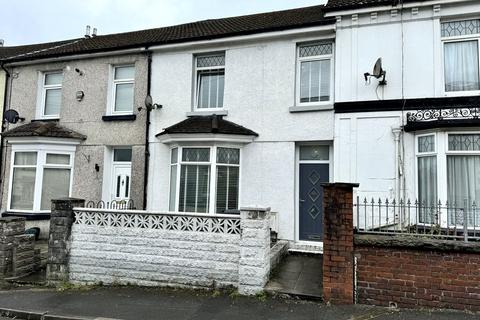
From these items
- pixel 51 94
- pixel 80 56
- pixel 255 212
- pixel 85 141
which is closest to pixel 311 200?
pixel 255 212

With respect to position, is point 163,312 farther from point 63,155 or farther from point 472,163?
point 63,155

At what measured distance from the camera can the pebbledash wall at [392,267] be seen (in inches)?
197

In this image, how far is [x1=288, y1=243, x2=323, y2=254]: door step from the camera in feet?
26.8

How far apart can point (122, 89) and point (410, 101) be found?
7999 millimetres

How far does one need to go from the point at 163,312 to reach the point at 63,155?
23.8 feet

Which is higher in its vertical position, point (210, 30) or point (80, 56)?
point (210, 30)

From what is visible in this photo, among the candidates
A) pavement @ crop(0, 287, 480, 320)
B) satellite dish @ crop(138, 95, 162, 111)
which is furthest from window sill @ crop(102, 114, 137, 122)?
pavement @ crop(0, 287, 480, 320)

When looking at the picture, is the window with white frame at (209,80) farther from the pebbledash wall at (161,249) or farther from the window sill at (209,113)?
the pebbledash wall at (161,249)

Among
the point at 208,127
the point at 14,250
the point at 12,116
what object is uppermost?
the point at 12,116

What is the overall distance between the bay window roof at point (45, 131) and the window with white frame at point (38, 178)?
539 mm

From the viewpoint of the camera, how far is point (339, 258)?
539cm

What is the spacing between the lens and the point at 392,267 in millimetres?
5246

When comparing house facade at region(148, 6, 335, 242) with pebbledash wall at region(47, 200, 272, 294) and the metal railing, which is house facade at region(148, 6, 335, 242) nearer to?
the metal railing

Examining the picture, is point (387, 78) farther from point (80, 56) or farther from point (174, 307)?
point (80, 56)
